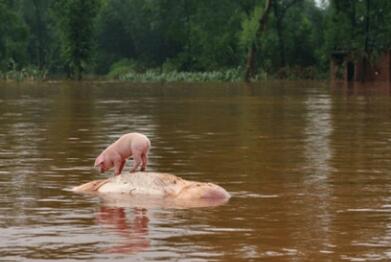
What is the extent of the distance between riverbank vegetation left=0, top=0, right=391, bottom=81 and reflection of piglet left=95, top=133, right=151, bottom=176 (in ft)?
242

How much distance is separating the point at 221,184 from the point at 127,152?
1502 mm

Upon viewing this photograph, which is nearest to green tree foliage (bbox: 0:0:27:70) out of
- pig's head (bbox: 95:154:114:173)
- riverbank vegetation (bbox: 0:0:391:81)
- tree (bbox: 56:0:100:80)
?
riverbank vegetation (bbox: 0:0:391:81)

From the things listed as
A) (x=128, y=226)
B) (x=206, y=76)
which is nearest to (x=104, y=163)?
(x=128, y=226)

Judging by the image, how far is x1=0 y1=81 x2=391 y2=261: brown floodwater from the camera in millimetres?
10289

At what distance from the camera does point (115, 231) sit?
11.2 metres

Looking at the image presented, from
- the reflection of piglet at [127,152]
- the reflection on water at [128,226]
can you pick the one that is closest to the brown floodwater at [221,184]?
the reflection on water at [128,226]

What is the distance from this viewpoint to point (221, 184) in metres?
15.6

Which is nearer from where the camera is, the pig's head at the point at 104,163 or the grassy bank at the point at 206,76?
the pig's head at the point at 104,163

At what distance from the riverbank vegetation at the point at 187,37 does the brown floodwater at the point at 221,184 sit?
205ft

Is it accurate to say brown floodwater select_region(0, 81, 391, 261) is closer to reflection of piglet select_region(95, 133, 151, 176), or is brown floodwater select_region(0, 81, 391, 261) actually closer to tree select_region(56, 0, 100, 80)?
reflection of piglet select_region(95, 133, 151, 176)

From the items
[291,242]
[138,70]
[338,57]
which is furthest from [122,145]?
[138,70]

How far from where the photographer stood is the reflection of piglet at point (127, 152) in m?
14.6

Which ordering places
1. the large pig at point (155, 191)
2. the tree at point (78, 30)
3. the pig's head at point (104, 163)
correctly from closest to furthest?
the large pig at point (155, 191) → the pig's head at point (104, 163) → the tree at point (78, 30)

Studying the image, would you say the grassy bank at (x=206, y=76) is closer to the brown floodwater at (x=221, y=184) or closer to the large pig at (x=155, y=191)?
the brown floodwater at (x=221, y=184)
